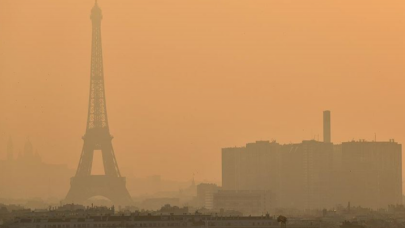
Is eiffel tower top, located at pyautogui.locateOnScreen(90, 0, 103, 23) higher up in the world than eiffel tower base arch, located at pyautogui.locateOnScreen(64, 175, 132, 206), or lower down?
higher up

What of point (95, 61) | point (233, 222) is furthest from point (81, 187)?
point (233, 222)

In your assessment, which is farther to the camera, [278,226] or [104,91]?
[104,91]

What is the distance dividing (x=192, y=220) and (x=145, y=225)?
12.5 ft

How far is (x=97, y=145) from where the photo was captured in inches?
7352

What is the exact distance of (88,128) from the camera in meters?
188

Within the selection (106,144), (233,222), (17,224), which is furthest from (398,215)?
(17,224)

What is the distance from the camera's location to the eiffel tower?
186500 millimetres

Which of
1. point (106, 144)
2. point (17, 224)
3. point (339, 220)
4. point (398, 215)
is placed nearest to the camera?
point (17, 224)

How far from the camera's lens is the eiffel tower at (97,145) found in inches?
7343

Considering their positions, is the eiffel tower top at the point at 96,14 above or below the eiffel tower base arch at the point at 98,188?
above

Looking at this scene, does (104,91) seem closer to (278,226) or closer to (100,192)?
(100,192)

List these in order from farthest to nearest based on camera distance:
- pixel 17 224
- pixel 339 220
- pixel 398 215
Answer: pixel 398 215 < pixel 339 220 < pixel 17 224

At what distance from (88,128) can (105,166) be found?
517cm

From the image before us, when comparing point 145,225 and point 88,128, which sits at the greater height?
point 88,128
